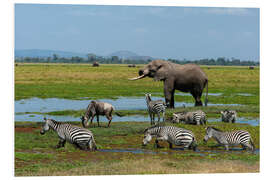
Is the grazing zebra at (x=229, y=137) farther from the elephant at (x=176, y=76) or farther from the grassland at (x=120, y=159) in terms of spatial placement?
the elephant at (x=176, y=76)

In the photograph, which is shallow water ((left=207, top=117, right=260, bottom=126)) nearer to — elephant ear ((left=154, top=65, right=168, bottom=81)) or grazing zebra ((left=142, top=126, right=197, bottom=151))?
elephant ear ((left=154, top=65, right=168, bottom=81))

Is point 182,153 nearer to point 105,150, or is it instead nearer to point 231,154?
point 231,154

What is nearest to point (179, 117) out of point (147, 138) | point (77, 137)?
point (147, 138)

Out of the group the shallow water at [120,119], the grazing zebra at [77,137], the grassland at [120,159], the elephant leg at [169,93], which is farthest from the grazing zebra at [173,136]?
the elephant leg at [169,93]

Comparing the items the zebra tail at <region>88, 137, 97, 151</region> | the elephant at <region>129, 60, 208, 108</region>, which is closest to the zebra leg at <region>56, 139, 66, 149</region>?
the zebra tail at <region>88, 137, 97, 151</region>

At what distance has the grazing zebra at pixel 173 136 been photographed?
553 inches

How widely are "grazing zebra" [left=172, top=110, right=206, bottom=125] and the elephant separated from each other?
426 cm

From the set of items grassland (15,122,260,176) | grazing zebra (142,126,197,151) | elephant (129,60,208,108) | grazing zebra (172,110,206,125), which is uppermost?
elephant (129,60,208,108)

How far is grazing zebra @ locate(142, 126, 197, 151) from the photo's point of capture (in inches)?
553

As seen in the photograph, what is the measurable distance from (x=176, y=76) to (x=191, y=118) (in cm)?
503

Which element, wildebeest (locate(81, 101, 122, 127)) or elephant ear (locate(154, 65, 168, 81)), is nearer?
wildebeest (locate(81, 101, 122, 127))

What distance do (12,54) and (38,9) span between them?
378 cm

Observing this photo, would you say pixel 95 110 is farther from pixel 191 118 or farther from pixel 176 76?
pixel 176 76

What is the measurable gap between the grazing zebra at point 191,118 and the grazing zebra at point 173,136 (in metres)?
3.89
